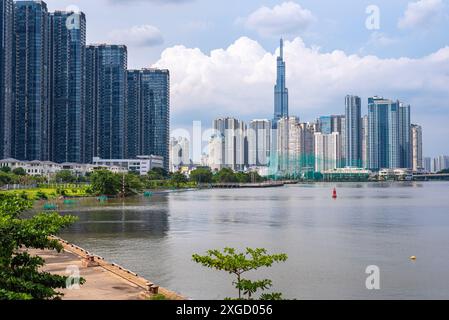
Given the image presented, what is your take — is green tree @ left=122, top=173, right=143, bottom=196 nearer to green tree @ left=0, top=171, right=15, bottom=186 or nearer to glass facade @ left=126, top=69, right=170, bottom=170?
green tree @ left=0, top=171, right=15, bottom=186

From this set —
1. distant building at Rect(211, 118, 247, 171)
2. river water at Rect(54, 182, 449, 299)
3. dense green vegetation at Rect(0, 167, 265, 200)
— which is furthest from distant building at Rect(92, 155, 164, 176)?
river water at Rect(54, 182, 449, 299)

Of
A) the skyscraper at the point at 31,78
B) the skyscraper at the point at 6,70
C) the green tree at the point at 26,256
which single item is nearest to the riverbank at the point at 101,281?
the green tree at the point at 26,256

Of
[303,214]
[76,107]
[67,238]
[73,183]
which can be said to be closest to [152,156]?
[76,107]

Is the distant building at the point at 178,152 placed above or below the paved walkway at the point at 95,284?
above

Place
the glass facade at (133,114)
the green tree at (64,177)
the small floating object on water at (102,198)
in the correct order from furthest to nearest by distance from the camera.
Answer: the glass facade at (133,114) → the green tree at (64,177) → the small floating object on water at (102,198)

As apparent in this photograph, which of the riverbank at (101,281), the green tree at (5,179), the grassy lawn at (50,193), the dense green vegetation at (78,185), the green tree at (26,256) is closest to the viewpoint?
the green tree at (26,256)

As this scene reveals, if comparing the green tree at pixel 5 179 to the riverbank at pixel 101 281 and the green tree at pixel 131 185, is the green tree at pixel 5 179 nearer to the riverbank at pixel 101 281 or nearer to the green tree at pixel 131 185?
the green tree at pixel 131 185

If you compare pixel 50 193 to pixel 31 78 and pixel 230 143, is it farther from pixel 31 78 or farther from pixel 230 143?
pixel 230 143
